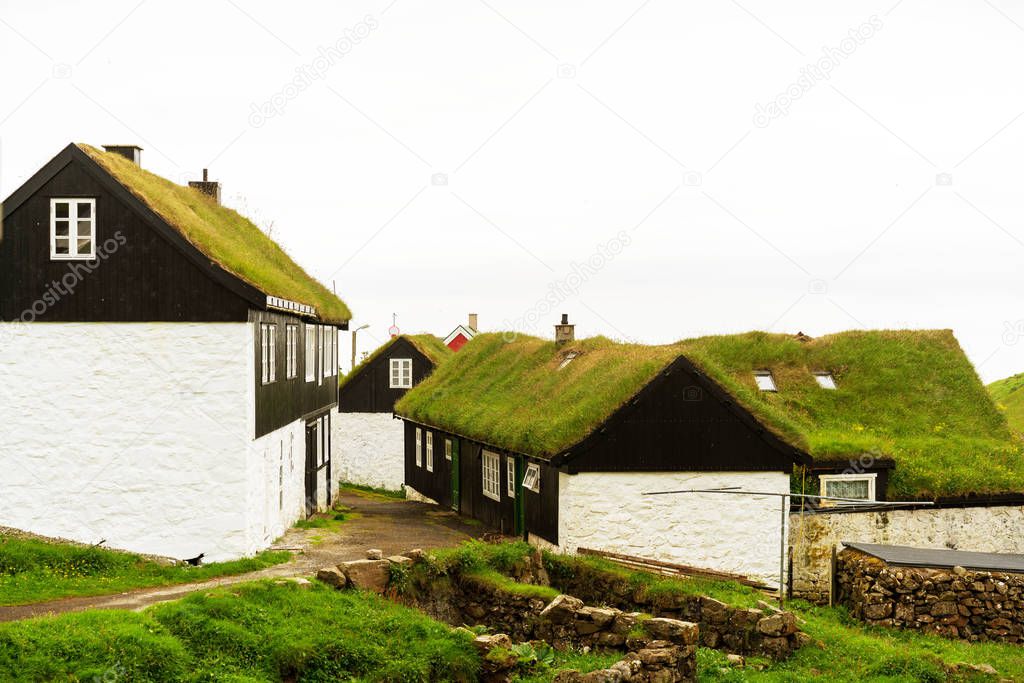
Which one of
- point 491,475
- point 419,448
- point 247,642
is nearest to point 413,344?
point 419,448

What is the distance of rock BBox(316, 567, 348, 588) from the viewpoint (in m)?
17.7

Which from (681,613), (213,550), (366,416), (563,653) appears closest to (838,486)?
(681,613)

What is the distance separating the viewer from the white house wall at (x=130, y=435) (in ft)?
67.8

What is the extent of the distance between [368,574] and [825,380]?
1704 centimetres

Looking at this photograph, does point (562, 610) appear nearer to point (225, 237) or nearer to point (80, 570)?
point (80, 570)

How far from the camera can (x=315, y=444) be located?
31.2 m

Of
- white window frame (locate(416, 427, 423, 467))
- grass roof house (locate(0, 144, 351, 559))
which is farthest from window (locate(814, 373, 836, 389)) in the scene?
grass roof house (locate(0, 144, 351, 559))

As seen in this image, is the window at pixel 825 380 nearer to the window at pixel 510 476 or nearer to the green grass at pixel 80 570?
the window at pixel 510 476

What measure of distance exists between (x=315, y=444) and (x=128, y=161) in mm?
10187

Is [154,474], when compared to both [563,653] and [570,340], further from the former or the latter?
[570,340]

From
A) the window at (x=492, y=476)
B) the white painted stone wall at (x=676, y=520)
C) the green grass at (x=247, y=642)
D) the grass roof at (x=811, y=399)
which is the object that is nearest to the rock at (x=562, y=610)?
the green grass at (x=247, y=642)

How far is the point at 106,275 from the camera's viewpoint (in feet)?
69.2

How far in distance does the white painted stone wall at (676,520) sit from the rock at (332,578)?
6.23 metres

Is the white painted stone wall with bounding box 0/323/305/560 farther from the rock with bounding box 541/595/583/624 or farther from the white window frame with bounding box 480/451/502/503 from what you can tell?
the white window frame with bounding box 480/451/502/503
